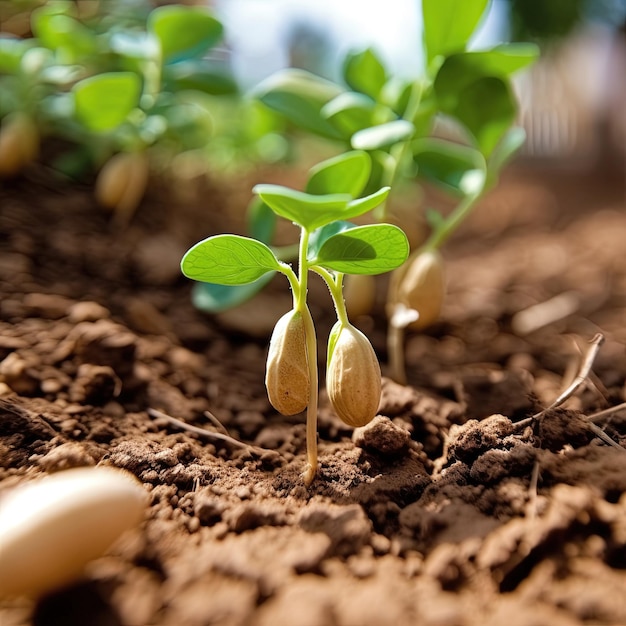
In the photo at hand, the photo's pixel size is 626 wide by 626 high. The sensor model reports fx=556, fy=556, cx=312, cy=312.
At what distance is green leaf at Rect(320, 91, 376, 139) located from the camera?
857mm

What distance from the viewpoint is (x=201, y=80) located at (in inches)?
46.5

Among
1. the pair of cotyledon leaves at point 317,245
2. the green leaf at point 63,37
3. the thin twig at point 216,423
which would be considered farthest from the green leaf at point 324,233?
the green leaf at point 63,37

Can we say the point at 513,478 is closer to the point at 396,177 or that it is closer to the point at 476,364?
the point at 476,364

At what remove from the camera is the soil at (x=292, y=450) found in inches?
18.4

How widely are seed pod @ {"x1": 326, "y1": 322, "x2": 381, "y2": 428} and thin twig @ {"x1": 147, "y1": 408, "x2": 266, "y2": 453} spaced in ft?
0.51

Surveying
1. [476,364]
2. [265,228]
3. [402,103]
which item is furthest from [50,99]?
[476,364]

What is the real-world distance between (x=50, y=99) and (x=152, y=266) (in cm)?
51

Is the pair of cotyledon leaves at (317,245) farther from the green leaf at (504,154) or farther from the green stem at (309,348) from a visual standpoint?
the green leaf at (504,154)

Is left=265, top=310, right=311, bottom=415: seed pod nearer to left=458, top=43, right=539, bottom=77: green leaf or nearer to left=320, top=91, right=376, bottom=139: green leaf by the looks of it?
left=320, top=91, right=376, bottom=139: green leaf

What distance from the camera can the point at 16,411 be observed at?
2.17ft

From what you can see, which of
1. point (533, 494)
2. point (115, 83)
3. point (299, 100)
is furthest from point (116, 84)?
point (533, 494)

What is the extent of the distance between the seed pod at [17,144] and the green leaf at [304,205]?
0.87m

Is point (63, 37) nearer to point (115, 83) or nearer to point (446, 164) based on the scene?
point (115, 83)

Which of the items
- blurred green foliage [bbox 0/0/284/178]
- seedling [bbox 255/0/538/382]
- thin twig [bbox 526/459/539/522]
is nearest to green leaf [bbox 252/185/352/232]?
seedling [bbox 255/0/538/382]
